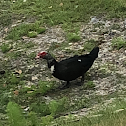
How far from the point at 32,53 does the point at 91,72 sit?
6.90 feet

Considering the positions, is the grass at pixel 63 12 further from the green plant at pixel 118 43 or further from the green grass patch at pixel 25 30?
the green plant at pixel 118 43

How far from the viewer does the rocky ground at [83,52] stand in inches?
293

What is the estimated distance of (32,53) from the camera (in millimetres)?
9773

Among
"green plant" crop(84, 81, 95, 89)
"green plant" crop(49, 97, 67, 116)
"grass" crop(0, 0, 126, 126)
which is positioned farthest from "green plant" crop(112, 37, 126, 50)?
"green plant" crop(49, 97, 67, 116)

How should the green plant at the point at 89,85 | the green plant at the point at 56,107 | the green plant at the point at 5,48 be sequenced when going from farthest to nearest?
the green plant at the point at 5,48 → the green plant at the point at 89,85 → the green plant at the point at 56,107

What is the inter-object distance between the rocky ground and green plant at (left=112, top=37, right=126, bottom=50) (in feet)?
0.33

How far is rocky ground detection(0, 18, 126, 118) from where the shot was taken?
293 inches

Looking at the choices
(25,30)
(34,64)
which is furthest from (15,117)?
(25,30)

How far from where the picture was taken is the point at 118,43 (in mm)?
9508

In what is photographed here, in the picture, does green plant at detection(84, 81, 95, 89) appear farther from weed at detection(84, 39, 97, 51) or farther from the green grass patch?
the green grass patch

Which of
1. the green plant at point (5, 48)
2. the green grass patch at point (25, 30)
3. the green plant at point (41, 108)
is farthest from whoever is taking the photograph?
the green grass patch at point (25, 30)

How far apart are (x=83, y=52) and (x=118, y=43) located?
979mm

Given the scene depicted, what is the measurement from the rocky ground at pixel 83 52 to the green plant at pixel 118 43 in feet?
0.33

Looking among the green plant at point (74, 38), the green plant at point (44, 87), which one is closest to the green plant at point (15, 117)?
the green plant at point (44, 87)
